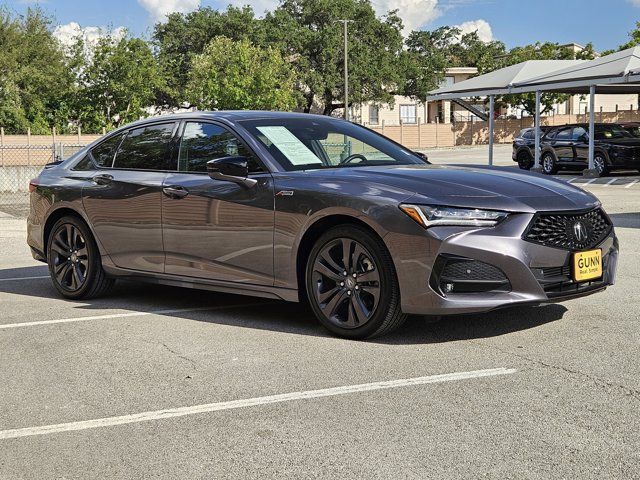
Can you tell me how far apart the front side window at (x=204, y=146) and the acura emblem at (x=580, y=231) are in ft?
7.53

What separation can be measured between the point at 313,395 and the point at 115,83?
48.3 meters

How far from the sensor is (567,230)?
18.6ft

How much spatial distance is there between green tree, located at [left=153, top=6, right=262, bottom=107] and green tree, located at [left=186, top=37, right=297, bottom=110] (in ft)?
7.94

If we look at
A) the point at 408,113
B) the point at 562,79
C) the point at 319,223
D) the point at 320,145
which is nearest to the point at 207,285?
the point at 319,223

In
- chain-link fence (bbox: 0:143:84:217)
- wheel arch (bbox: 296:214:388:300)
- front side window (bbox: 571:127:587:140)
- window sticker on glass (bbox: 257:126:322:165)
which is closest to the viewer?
wheel arch (bbox: 296:214:388:300)

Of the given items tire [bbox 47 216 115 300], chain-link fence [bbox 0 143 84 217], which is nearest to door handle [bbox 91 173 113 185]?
tire [bbox 47 216 115 300]

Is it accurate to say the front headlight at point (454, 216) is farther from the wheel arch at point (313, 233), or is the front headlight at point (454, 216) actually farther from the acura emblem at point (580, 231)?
the acura emblem at point (580, 231)

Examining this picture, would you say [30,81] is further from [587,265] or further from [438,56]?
[587,265]

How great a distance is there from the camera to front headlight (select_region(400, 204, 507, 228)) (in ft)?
17.8

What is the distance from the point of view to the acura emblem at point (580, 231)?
5.70 metres

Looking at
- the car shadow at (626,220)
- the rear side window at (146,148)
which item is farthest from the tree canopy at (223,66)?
the rear side window at (146,148)

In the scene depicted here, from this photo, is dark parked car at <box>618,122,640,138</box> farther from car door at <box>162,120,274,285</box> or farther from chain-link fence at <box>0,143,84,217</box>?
car door at <box>162,120,274,285</box>

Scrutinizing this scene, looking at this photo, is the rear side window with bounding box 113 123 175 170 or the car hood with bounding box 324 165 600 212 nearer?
the car hood with bounding box 324 165 600 212

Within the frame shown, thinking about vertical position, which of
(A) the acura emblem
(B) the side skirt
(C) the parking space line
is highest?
(A) the acura emblem
